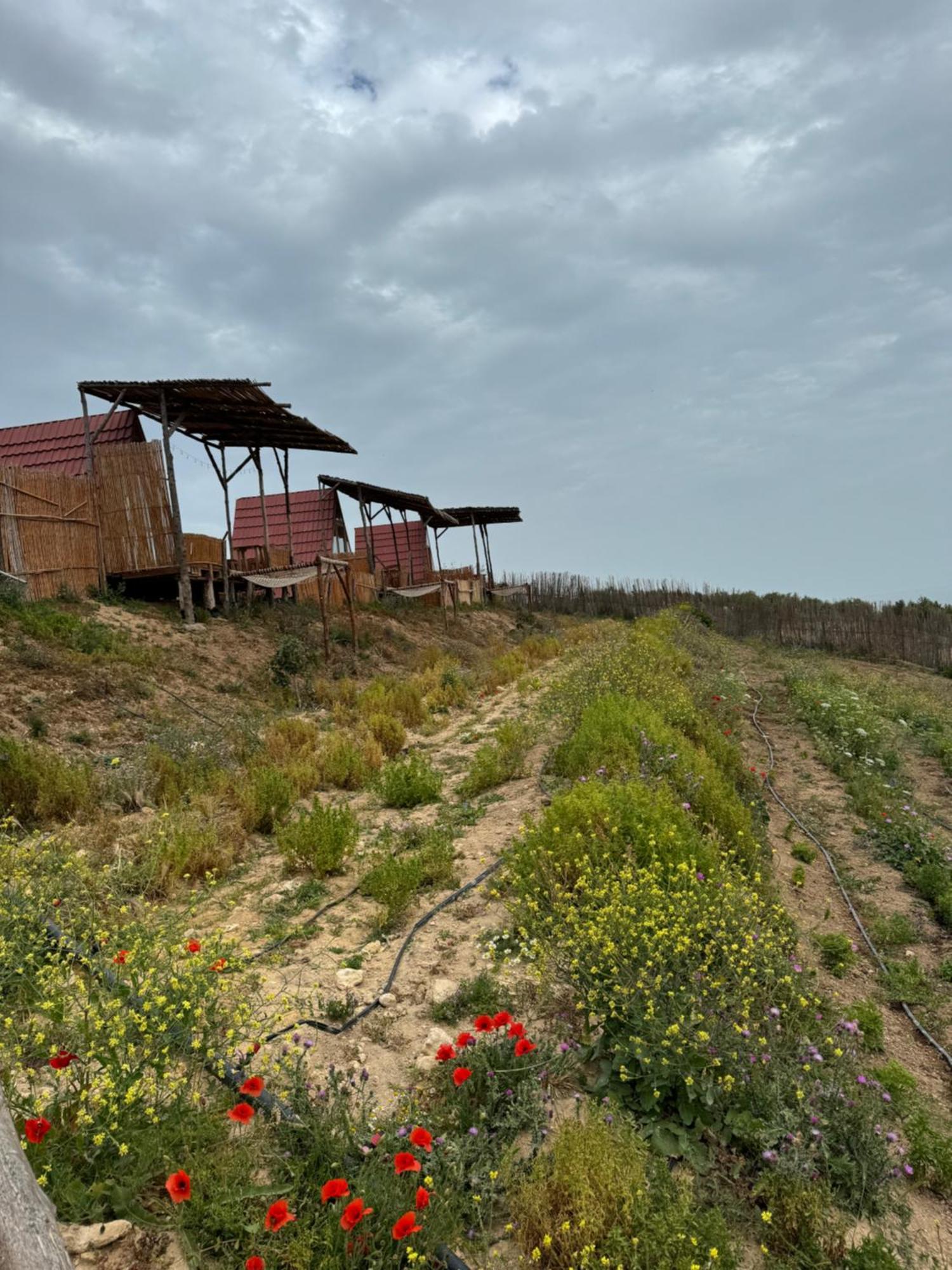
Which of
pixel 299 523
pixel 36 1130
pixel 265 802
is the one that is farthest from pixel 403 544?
pixel 36 1130

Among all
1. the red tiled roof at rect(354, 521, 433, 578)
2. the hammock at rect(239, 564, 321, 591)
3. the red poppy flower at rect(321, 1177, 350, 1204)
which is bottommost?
the red poppy flower at rect(321, 1177, 350, 1204)

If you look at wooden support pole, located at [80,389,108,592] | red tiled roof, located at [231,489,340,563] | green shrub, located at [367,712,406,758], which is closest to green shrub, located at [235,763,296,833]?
green shrub, located at [367,712,406,758]

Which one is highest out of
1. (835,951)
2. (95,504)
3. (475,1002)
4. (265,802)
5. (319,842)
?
(95,504)

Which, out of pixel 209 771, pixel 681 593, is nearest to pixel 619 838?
pixel 209 771

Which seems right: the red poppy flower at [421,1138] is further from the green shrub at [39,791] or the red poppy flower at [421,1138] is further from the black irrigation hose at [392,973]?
the green shrub at [39,791]

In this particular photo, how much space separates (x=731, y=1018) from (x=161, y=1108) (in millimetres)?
1880

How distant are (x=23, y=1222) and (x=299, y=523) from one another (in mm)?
23622

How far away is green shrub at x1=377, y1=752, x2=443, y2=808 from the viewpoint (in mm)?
5879

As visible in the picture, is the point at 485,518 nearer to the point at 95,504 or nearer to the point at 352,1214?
the point at 95,504

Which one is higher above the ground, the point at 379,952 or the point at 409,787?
the point at 409,787

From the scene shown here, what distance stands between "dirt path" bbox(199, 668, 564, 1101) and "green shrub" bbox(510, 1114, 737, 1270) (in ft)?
1.75

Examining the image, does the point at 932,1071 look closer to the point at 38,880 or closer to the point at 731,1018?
the point at 731,1018

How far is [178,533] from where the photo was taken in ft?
43.2

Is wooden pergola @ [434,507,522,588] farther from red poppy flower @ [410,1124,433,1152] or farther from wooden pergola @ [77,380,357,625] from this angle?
red poppy flower @ [410,1124,433,1152]
